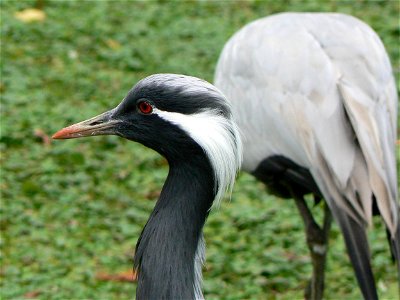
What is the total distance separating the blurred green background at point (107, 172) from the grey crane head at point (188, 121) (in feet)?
9.04

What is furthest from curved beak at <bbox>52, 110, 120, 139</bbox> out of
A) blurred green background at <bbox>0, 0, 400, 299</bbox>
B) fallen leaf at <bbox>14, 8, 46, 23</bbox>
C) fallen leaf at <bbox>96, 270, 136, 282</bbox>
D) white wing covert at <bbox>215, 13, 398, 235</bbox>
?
fallen leaf at <bbox>14, 8, 46, 23</bbox>

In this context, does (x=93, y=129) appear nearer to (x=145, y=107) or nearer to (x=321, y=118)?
(x=145, y=107)

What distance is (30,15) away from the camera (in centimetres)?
1096

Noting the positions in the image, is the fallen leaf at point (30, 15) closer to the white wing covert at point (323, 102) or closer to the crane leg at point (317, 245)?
the white wing covert at point (323, 102)

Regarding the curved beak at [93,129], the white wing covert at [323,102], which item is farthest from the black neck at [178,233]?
the white wing covert at [323,102]

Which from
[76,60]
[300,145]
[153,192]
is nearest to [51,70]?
[76,60]

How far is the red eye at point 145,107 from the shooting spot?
420 cm

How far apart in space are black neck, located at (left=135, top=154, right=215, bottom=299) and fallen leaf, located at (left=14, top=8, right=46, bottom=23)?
710 cm

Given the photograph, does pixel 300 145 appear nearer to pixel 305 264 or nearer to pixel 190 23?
pixel 305 264

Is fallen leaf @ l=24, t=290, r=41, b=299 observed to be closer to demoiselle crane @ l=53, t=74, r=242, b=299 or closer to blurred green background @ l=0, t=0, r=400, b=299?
blurred green background @ l=0, t=0, r=400, b=299

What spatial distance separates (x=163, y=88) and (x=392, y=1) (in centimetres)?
777

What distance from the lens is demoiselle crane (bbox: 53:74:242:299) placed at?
408 cm

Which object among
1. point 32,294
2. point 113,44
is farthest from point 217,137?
point 113,44

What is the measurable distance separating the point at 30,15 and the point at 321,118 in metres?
5.89
